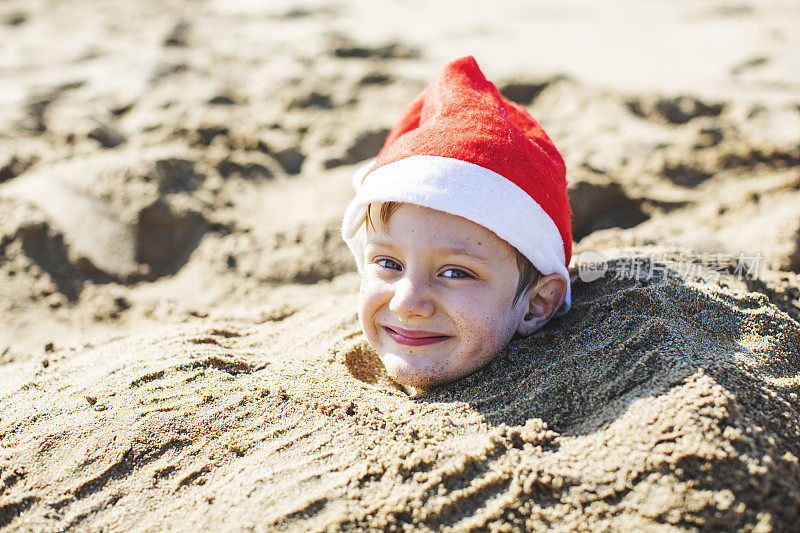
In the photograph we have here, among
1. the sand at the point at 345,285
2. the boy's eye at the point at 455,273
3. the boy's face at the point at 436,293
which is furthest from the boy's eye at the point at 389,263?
the sand at the point at 345,285

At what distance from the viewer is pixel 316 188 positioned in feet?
11.2

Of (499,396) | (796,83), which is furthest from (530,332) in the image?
→ (796,83)

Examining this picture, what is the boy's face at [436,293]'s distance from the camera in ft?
6.01

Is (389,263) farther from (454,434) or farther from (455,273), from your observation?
(454,434)

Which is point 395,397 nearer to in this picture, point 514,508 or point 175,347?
point 514,508

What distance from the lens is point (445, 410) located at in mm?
1748

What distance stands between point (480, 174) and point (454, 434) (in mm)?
703

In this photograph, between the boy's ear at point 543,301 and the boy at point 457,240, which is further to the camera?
the boy's ear at point 543,301

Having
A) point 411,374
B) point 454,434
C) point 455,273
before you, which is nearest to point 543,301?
point 455,273

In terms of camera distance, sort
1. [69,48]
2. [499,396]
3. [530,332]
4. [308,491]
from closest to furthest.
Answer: [308,491], [499,396], [530,332], [69,48]

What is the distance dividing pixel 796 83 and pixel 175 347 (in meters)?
3.83

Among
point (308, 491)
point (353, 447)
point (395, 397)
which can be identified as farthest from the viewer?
point (395, 397)

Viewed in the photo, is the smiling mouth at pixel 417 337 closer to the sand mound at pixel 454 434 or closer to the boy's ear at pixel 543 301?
the sand mound at pixel 454 434

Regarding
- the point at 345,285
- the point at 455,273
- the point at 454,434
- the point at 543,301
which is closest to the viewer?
the point at 454,434
